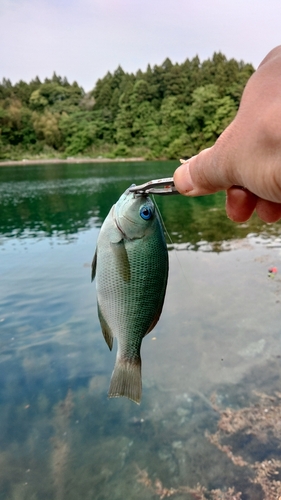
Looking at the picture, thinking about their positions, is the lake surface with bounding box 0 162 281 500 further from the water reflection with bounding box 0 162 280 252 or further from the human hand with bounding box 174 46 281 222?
the water reflection with bounding box 0 162 280 252

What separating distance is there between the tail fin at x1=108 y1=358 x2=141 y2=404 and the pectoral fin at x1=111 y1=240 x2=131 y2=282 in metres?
0.45

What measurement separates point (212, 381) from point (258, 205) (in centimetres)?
424

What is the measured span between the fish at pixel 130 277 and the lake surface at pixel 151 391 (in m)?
2.72

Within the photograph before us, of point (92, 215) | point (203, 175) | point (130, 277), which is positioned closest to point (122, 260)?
point (130, 277)

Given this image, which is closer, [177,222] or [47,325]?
[47,325]

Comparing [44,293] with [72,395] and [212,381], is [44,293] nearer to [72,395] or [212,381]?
[72,395]

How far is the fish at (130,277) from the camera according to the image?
1823mm

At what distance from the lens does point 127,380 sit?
1.95 meters

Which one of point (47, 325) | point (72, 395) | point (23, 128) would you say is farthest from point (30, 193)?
point (23, 128)

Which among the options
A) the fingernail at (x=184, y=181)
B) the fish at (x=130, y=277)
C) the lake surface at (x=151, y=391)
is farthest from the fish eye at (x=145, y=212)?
the lake surface at (x=151, y=391)

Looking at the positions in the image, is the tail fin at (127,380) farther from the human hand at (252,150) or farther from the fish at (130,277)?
the human hand at (252,150)

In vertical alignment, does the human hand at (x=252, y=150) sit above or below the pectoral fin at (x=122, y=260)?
above

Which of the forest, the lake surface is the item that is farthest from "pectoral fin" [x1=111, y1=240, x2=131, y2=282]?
the forest

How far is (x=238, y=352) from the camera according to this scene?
6312 mm
